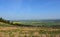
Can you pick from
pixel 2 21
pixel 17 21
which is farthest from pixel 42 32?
pixel 2 21

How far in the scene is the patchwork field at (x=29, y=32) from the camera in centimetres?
267

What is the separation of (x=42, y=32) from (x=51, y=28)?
245 millimetres

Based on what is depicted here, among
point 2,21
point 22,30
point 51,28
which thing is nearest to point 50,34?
point 51,28

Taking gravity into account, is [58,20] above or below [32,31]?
above

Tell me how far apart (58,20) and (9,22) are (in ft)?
3.95

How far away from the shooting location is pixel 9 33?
8.84 feet

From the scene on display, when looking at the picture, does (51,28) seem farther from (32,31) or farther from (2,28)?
(2,28)

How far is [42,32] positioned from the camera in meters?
2.67

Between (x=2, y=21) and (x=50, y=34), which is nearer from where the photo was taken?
(x=50, y=34)

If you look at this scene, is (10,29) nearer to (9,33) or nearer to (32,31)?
(9,33)

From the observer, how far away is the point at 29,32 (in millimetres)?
2682

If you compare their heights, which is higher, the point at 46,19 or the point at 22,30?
the point at 46,19

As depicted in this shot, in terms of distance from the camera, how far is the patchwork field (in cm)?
267

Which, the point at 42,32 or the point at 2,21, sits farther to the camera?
the point at 2,21
